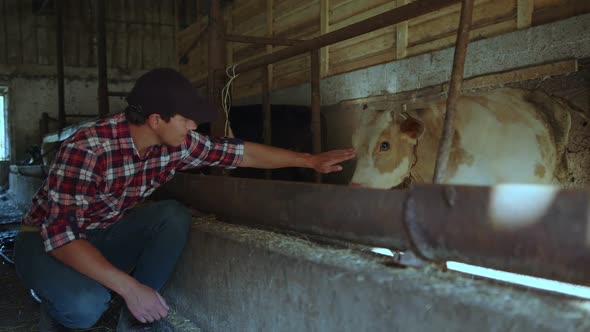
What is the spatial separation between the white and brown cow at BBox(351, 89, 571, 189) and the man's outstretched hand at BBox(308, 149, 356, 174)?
44.5 inches

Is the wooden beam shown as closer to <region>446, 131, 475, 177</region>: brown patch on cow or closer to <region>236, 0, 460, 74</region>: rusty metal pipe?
<region>446, 131, 475, 177</region>: brown patch on cow

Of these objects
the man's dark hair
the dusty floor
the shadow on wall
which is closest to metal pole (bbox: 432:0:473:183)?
the man's dark hair

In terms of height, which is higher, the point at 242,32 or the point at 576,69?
the point at 242,32

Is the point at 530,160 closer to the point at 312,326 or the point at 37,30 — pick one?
the point at 312,326

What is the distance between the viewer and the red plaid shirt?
74.7 inches

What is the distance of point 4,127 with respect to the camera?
500 inches

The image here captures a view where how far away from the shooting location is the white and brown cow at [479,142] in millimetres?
3406

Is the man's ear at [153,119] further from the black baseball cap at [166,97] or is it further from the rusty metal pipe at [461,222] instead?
the rusty metal pipe at [461,222]

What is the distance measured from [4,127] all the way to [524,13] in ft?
42.8

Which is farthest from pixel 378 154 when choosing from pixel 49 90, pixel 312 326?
pixel 49 90

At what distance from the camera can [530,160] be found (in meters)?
3.40

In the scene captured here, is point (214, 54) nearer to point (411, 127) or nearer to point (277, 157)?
point (277, 157)

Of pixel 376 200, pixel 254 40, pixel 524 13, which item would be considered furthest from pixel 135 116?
pixel 524 13

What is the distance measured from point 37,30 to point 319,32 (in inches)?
400
